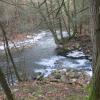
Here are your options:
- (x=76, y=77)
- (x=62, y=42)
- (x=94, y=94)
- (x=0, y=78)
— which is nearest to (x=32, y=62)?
(x=76, y=77)

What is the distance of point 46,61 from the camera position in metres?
18.4

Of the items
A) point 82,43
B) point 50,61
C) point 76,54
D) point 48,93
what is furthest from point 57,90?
point 82,43

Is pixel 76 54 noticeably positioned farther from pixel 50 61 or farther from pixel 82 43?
pixel 82 43

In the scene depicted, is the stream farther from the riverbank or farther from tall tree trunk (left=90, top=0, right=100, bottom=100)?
tall tree trunk (left=90, top=0, right=100, bottom=100)

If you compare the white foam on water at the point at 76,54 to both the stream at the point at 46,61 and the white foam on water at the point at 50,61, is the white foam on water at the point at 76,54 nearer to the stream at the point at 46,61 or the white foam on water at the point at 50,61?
the stream at the point at 46,61

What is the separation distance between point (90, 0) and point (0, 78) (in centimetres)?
257

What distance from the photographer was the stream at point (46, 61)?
1653 cm

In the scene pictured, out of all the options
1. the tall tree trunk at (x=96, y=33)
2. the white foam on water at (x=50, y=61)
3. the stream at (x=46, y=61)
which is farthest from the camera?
the white foam on water at (x=50, y=61)

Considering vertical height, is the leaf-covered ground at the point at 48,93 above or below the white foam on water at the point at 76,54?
above

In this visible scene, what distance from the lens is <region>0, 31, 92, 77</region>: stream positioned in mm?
16528

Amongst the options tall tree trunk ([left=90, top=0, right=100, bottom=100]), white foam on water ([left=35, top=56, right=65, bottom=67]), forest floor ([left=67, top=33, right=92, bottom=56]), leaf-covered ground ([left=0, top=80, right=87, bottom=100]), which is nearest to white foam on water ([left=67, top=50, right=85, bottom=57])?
forest floor ([left=67, top=33, right=92, bottom=56])

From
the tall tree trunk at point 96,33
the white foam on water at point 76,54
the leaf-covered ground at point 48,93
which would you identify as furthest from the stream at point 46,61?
the tall tree trunk at point 96,33

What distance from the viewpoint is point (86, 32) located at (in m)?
27.4

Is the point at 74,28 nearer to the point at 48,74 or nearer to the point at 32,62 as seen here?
the point at 32,62
